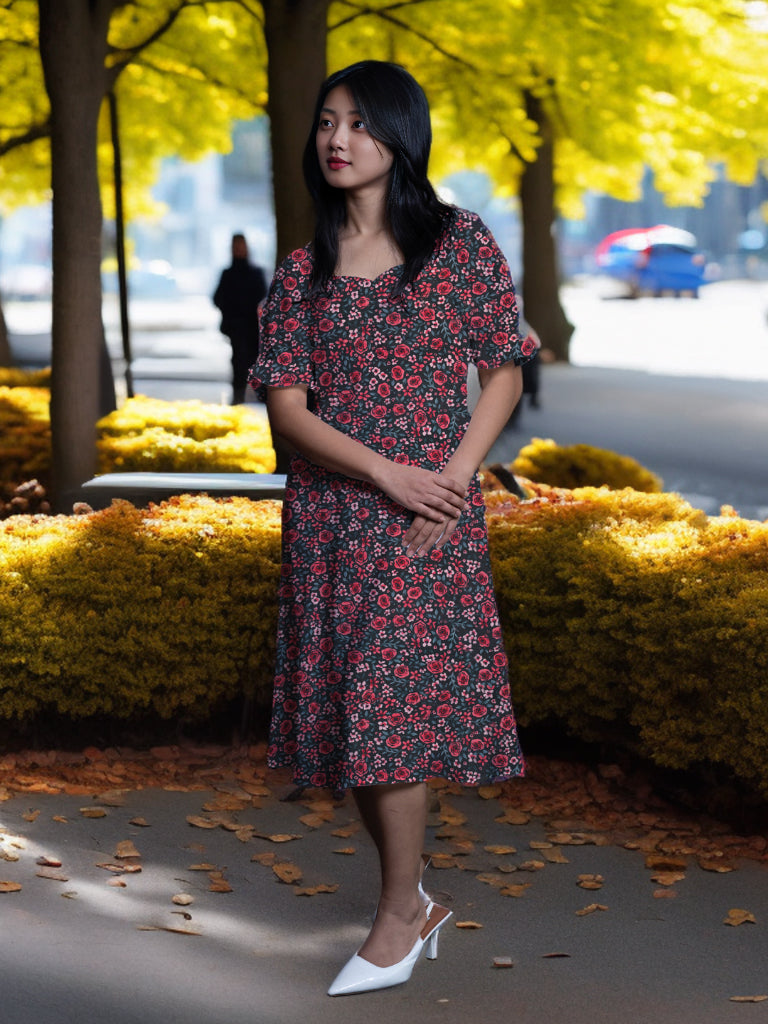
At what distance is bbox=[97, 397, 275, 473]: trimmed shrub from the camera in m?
9.56

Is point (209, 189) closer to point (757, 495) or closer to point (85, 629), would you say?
point (757, 495)

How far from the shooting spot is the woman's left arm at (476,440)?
3.58m

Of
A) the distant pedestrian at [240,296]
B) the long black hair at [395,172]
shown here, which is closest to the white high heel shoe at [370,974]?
the long black hair at [395,172]

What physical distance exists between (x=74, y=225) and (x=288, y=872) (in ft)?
19.2

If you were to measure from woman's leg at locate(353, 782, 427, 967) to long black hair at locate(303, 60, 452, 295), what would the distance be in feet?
3.95

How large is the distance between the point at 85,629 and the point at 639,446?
10807mm

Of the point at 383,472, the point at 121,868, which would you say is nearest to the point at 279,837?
the point at 121,868

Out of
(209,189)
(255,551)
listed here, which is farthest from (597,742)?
(209,189)

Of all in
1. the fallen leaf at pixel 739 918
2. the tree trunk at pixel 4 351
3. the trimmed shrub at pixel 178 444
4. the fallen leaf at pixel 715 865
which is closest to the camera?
the fallen leaf at pixel 739 918

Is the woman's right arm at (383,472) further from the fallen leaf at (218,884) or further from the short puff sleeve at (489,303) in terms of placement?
the fallen leaf at (218,884)

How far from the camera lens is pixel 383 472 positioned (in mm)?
3529

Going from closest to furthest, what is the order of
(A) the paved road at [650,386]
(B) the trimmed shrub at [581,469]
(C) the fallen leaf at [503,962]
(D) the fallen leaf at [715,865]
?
1. (C) the fallen leaf at [503,962]
2. (D) the fallen leaf at [715,865]
3. (B) the trimmed shrub at [581,469]
4. (A) the paved road at [650,386]

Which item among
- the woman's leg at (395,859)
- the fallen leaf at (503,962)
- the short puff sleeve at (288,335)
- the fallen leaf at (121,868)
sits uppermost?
the short puff sleeve at (288,335)

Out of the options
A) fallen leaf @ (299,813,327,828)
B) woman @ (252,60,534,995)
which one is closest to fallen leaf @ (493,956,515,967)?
woman @ (252,60,534,995)
